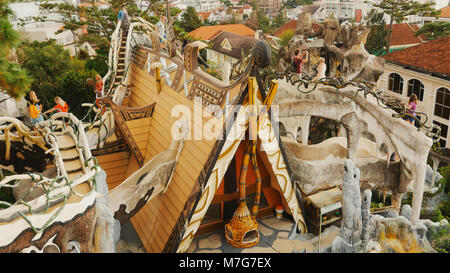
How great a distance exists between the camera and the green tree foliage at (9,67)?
8617 mm

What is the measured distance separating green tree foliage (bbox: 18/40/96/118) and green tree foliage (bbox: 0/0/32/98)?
13.8m

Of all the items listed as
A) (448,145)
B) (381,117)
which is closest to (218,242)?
(381,117)

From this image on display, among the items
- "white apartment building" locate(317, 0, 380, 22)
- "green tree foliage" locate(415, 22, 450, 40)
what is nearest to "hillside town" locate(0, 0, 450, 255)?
"green tree foliage" locate(415, 22, 450, 40)

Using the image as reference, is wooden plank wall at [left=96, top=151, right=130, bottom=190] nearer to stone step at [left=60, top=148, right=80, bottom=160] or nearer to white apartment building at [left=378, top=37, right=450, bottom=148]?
stone step at [left=60, top=148, right=80, bottom=160]

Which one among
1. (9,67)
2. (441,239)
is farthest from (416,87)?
(9,67)

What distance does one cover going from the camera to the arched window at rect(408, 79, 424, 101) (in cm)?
2741

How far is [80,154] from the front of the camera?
751 centimetres

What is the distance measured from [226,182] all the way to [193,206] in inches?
76.4

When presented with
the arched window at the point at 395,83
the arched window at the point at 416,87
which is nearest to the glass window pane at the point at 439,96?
the arched window at the point at 416,87

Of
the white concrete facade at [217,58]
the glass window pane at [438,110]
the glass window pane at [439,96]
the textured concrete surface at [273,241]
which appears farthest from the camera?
the white concrete facade at [217,58]

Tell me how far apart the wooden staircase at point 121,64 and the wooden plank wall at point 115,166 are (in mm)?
3969

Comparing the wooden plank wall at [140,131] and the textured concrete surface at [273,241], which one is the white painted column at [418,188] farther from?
the wooden plank wall at [140,131]

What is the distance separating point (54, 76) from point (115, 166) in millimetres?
17376

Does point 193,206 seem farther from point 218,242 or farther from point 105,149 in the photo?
point 105,149
